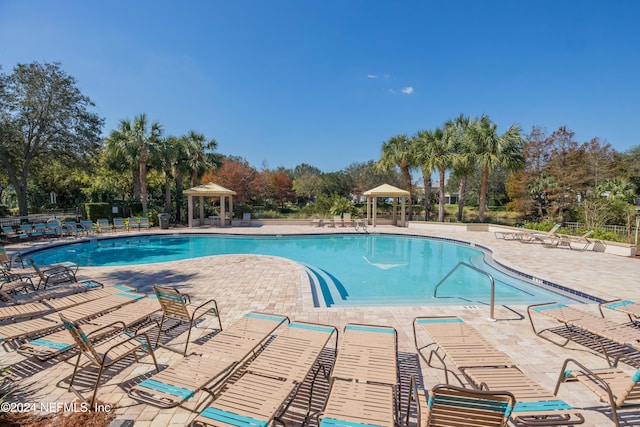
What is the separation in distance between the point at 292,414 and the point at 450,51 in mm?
21303

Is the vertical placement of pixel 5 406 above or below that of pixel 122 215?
below

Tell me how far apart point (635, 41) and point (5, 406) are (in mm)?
23373

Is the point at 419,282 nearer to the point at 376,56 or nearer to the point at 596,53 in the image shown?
the point at 376,56

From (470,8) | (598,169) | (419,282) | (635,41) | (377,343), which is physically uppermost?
(470,8)

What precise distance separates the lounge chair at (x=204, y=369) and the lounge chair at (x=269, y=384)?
0.24m

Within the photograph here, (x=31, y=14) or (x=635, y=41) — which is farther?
(x=635, y=41)

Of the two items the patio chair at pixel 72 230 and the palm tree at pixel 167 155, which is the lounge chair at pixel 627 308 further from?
the palm tree at pixel 167 155

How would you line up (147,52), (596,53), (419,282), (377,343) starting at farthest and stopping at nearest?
(596,53)
(147,52)
(419,282)
(377,343)

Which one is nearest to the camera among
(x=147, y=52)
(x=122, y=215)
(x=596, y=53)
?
(x=147, y=52)

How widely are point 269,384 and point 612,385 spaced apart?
302 cm

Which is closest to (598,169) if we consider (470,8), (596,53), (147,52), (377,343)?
(596,53)

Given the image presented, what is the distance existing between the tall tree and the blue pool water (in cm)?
825

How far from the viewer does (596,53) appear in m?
15.2

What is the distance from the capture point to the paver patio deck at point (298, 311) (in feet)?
9.39
